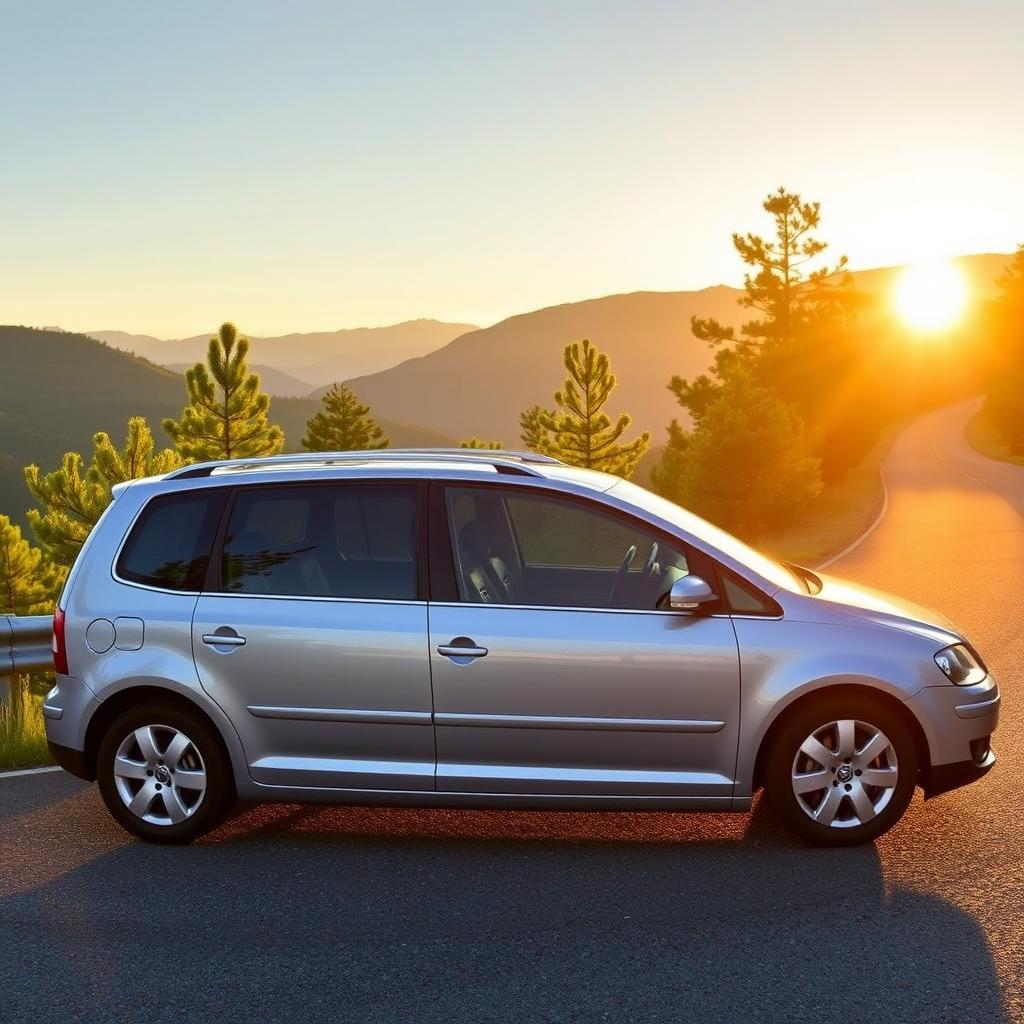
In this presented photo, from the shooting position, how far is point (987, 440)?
230 ft

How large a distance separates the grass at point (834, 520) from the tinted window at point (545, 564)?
46.0 ft

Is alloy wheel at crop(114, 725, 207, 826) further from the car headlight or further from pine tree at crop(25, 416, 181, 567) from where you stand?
pine tree at crop(25, 416, 181, 567)

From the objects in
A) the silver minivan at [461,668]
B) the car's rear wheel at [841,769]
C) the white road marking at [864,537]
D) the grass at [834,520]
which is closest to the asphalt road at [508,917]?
the car's rear wheel at [841,769]

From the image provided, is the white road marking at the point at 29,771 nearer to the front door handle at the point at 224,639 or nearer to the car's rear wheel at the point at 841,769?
the front door handle at the point at 224,639

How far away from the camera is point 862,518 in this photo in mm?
32438

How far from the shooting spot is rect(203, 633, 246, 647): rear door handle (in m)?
5.57

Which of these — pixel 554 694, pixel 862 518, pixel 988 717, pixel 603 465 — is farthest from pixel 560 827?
pixel 603 465

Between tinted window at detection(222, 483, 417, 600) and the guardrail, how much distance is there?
9.20 ft

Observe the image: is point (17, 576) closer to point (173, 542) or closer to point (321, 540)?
point (173, 542)

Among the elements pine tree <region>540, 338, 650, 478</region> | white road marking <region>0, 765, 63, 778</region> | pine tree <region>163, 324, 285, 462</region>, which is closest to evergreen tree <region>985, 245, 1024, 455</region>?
pine tree <region>540, 338, 650, 478</region>

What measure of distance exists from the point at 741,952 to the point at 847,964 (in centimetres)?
37

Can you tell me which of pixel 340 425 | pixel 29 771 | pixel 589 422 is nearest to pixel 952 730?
pixel 29 771

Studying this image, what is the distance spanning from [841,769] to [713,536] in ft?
4.09

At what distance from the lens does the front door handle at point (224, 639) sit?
5.57 metres
